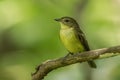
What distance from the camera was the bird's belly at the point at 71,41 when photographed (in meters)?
5.24

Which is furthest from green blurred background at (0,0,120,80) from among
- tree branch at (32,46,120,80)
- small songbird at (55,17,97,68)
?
tree branch at (32,46,120,80)

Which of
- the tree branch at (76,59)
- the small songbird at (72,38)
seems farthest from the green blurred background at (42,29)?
the tree branch at (76,59)

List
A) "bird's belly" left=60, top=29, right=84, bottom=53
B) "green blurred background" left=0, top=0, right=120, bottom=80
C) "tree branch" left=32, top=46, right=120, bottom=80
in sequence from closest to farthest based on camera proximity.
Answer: "tree branch" left=32, top=46, right=120, bottom=80
"bird's belly" left=60, top=29, right=84, bottom=53
"green blurred background" left=0, top=0, right=120, bottom=80

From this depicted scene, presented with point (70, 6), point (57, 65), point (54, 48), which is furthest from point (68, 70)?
point (57, 65)

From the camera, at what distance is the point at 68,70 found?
19.3 ft

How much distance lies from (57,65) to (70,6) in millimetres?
2353

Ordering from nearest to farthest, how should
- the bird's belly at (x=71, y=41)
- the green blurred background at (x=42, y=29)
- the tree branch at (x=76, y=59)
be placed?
1. the tree branch at (x=76, y=59)
2. the bird's belly at (x=71, y=41)
3. the green blurred background at (x=42, y=29)

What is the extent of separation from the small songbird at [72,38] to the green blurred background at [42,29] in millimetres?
518

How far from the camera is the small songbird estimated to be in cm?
527

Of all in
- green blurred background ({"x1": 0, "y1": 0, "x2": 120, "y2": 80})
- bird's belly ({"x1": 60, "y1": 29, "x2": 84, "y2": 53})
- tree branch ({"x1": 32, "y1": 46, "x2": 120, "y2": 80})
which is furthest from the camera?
green blurred background ({"x1": 0, "y1": 0, "x2": 120, "y2": 80})

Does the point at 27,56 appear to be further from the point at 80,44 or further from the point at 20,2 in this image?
the point at 80,44

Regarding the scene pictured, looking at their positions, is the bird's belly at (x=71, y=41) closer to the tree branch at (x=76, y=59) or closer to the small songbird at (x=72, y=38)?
the small songbird at (x=72, y=38)

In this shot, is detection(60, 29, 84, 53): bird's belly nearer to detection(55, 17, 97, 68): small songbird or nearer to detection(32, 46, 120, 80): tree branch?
detection(55, 17, 97, 68): small songbird

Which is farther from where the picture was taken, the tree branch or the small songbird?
the small songbird
